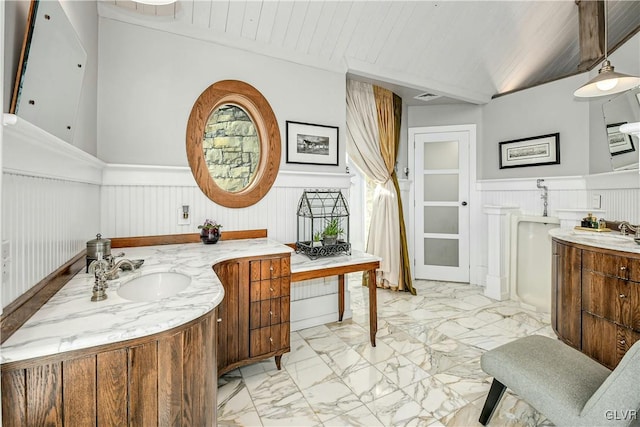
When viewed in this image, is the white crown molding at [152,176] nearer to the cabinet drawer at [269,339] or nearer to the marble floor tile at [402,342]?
the cabinet drawer at [269,339]

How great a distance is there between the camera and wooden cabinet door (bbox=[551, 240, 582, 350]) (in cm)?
223

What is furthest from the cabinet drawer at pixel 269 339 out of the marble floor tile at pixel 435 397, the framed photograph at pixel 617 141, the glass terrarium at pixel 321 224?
the framed photograph at pixel 617 141

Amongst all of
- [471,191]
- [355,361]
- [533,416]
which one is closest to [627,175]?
[471,191]

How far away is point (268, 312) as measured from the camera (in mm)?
2121

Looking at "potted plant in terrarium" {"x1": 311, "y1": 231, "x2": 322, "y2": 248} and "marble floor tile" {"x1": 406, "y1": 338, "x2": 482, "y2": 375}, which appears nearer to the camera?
"marble floor tile" {"x1": 406, "y1": 338, "x2": 482, "y2": 375}

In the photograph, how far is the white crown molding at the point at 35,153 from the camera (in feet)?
2.66

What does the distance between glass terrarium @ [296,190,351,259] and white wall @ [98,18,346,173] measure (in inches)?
33.6

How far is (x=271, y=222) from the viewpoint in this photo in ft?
9.27

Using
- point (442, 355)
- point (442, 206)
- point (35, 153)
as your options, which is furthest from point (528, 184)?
point (35, 153)

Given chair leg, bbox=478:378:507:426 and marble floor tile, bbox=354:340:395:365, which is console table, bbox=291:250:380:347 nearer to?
marble floor tile, bbox=354:340:395:365

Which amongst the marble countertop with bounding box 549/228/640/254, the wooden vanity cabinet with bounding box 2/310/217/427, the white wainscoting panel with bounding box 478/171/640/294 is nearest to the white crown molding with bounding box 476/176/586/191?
the white wainscoting panel with bounding box 478/171/640/294

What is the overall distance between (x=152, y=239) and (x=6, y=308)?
1.53m

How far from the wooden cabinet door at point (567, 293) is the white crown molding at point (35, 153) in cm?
301

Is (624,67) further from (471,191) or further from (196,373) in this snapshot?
(196,373)
